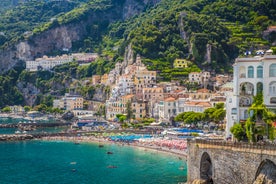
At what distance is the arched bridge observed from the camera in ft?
114

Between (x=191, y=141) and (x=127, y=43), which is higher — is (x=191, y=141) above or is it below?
below

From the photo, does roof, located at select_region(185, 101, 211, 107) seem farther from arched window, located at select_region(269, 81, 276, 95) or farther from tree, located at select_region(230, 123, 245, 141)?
tree, located at select_region(230, 123, 245, 141)

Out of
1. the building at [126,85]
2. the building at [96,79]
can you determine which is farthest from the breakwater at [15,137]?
the building at [96,79]

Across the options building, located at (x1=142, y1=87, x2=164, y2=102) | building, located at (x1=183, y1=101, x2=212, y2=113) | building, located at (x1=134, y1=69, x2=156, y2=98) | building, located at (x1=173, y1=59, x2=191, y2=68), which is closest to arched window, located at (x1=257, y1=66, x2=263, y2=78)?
building, located at (x1=183, y1=101, x2=212, y2=113)

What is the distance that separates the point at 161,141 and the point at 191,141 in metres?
35.5

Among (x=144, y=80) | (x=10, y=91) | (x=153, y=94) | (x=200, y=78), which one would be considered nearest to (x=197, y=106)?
(x=153, y=94)

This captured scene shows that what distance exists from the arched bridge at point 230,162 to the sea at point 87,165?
8448 millimetres

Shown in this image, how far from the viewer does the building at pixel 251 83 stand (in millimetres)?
50562

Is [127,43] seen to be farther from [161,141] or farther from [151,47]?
[161,141]

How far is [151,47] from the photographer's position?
141 metres

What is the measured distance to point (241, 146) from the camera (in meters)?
38.3

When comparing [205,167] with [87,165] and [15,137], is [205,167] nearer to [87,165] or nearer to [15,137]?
[87,165]

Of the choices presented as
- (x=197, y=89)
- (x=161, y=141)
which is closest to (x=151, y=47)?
(x=197, y=89)

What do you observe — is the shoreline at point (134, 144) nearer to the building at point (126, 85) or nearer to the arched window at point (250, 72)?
the arched window at point (250, 72)
